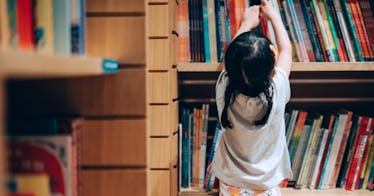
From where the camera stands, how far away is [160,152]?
1.44 metres

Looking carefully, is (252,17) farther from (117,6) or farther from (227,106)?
(117,6)

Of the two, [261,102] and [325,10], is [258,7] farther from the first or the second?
[261,102]

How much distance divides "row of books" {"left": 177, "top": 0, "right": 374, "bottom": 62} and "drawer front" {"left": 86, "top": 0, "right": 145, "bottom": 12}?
0.67 meters

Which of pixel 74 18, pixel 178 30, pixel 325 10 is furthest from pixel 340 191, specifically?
pixel 74 18

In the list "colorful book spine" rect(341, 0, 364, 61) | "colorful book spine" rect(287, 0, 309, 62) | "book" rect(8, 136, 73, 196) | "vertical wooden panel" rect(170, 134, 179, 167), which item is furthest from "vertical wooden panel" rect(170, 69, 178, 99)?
"book" rect(8, 136, 73, 196)

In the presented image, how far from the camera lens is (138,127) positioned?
92 centimetres

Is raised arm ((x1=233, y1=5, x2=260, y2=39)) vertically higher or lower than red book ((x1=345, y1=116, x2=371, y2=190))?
higher

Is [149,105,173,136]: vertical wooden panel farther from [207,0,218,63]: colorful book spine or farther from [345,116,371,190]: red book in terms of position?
[345,116,371,190]: red book

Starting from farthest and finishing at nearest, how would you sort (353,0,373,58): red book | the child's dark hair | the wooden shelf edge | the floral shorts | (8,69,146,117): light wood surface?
(353,0,373,58): red book → the floral shorts → the child's dark hair → (8,69,146,117): light wood surface → the wooden shelf edge

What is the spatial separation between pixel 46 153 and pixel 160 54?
0.78 metres

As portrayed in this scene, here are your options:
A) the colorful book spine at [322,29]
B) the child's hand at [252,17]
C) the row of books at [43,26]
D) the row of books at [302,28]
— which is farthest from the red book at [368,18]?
the row of books at [43,26]

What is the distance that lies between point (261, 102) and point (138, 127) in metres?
0.53

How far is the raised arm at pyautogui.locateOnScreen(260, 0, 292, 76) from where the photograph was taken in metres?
1.43

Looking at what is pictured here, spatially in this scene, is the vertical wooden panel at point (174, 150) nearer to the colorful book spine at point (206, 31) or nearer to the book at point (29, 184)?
the colorful book spine at point (206, 31)
